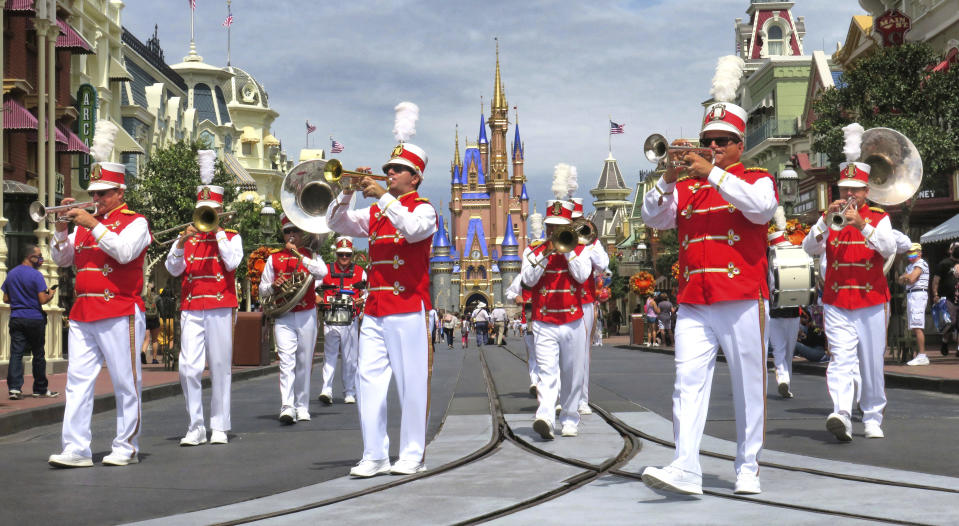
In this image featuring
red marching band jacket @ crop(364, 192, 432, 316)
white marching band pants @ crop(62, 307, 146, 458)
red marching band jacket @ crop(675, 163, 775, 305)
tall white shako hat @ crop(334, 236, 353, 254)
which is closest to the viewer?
red marching band jacket @ crop(675, 163, 775, 305)

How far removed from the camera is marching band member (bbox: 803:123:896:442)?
909 cm

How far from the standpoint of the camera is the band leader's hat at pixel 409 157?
294 inches

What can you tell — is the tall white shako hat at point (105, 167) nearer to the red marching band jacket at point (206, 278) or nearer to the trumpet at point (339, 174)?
the red marching band jacket at point (206, 278)

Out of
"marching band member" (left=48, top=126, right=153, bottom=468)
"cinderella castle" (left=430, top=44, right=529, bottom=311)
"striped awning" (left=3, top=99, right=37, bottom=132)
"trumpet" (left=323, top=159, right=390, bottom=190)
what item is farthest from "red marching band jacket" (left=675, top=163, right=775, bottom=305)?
"cinderella castle" (left=430, top=44, right=529, bottom=311)

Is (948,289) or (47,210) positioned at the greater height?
(47,210)

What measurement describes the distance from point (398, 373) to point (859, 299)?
13.4ft

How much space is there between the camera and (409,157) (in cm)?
754

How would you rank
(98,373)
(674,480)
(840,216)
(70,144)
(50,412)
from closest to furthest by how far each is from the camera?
1. (674,480)
2. (98,373)
3. (840,216)
4. (50,412)
5. (70,144)

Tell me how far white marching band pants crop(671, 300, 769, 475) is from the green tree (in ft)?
74.0

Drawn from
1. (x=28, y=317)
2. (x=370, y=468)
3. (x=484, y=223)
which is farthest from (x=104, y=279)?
(x=484, y=223)

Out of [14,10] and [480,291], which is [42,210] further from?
[480,291]

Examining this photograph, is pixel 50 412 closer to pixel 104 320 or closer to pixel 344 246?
pixel 344 246

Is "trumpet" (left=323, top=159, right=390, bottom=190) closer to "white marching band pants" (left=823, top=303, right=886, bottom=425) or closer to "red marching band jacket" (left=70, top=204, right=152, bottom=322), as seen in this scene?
"red marching band jacket" (left=70, top=204, right=152, bottom=322)

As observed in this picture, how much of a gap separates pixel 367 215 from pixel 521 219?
570ft
